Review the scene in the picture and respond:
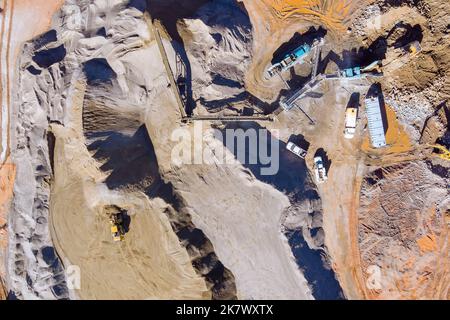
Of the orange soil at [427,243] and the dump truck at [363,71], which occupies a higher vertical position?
the dump truck at [363,71]

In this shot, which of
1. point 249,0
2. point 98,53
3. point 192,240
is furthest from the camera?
point 249,0

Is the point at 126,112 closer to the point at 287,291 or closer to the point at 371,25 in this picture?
the point at 287,291

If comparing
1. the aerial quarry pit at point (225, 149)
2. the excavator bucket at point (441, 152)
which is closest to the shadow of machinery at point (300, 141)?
the aerial quarry pit at point (225, 149)

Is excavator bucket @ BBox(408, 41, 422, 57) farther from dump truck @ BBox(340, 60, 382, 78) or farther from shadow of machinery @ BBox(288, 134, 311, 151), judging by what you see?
shadow of machinery @ BBox(288, 134, 311, 151)

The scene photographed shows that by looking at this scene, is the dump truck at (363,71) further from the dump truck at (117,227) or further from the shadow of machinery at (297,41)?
the dump truck at (117,227)

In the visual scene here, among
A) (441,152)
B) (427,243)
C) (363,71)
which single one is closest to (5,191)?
(363,71)

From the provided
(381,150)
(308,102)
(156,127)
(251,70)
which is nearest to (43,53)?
(156,127)

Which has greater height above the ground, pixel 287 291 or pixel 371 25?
pixel 371 25
